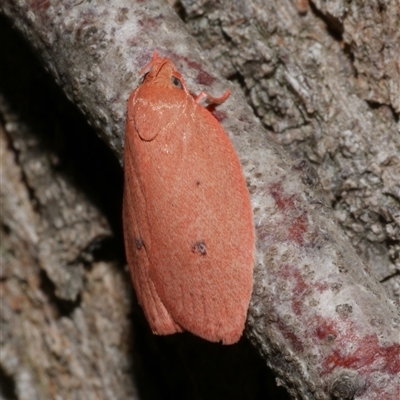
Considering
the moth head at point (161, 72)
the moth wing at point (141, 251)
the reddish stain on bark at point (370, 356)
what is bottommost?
the reddish stain on bark at point (370, 356)

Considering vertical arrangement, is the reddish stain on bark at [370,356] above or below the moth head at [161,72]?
below

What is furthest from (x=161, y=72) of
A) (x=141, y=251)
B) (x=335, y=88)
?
(x=335, y=88)

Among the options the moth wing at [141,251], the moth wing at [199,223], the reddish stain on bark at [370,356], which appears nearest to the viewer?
the reddish stain on bark at [370,356]

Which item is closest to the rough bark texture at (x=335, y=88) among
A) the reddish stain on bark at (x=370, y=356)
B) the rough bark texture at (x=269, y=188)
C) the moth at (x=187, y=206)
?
the rough bark texture at (x=269, y=188)

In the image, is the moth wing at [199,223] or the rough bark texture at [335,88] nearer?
the moth wing at [199,223]

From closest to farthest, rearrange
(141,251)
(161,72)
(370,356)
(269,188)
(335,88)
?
(370,356) → (269,188) → (161,72) → (141,251) → (335,88)

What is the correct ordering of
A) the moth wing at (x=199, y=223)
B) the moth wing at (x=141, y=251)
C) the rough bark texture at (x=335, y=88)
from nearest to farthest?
1. the moth wing at (x=199, y=223)
2. the moth wing at (x=141, y=251)
3. the rough bark texture at (x=335, y=88)

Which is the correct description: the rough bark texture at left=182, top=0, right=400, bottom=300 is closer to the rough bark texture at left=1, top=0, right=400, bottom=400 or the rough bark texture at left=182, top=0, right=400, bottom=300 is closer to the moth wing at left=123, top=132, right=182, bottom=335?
the rough bark texture at left=1, top=0, right=400, bottom=400

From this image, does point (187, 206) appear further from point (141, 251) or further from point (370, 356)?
point (370, 356)

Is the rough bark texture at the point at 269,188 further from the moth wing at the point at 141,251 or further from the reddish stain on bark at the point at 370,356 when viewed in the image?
the moth wing at the point at 141,251
